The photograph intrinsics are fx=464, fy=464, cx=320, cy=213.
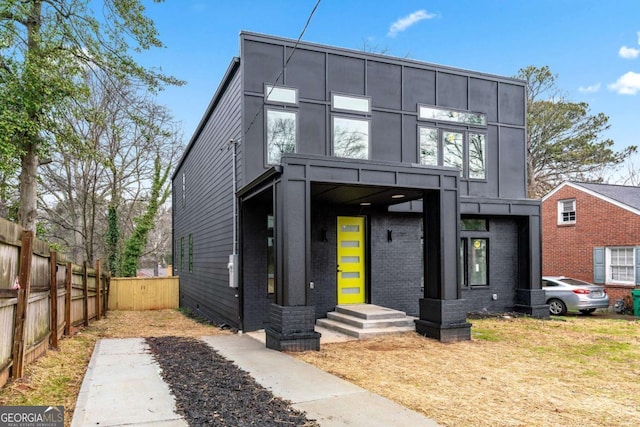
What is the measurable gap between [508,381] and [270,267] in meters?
5.60

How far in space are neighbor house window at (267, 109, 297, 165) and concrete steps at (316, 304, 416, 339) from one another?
364cm

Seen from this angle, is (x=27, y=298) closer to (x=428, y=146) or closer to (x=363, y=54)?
(x=363, y=54)

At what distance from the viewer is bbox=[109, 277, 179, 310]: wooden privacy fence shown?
58.0 feet

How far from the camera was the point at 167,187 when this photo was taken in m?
25.1

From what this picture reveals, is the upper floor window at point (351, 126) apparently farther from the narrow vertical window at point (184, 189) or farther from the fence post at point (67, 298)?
the narrow vertical window at point (184, 189)

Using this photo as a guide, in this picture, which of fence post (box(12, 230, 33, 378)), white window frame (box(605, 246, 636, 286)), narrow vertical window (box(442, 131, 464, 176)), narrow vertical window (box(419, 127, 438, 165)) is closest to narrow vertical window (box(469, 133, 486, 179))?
narrow vertical window (box(442, 131, 464, 176))

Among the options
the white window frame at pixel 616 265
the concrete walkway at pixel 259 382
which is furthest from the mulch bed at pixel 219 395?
the white window frame at pixel 616 265

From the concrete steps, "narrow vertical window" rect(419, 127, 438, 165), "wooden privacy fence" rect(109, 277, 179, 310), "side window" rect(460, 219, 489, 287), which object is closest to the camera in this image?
the concrete steps

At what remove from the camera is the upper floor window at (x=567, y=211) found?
18688 millimetres

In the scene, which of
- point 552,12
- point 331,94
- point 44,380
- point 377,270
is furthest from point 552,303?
point 44,380

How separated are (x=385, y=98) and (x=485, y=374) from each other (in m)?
7.40

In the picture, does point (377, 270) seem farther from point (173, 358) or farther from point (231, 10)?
point (231, 10)

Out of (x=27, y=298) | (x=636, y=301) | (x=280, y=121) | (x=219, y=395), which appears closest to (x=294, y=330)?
(x=219, y=395)

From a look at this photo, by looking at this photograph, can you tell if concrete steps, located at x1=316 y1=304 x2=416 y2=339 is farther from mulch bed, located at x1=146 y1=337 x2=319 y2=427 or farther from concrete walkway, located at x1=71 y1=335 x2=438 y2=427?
mulch bed, located at x1=146 y1=337 x2=319 y2=427
